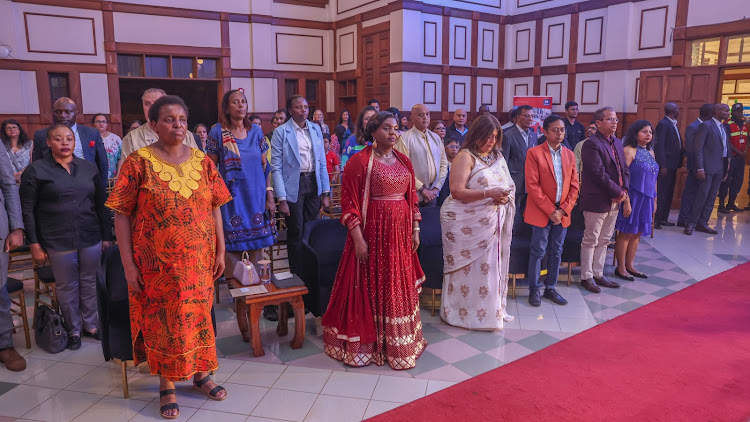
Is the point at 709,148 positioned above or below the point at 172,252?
above

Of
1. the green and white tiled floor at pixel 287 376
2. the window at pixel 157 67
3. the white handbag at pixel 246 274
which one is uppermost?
the window at pixel 157 67

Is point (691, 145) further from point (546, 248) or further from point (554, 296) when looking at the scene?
point (554, 296)

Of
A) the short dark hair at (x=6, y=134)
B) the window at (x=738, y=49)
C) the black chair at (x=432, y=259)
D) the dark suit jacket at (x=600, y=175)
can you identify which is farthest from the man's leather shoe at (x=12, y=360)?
the window at (x=738, y=49)

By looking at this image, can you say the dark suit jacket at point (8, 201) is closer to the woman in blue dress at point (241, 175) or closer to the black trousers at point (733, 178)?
the woman in blue dress at point (241, 175)

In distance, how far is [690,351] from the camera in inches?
136

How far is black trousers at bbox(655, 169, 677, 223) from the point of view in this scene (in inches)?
294

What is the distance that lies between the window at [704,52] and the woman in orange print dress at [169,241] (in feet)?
28.6

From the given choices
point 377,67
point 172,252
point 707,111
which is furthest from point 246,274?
point 377,67

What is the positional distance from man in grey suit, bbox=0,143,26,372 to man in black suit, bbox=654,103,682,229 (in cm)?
716

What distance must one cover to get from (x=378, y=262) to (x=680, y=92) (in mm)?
7625

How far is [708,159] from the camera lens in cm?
683

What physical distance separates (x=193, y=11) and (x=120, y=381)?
8674mm

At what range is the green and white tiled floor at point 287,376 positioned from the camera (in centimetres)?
278

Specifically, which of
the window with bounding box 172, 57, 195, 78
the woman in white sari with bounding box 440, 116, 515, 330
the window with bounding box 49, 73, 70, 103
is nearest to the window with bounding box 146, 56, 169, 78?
the window with bounding box 172, 57, 195, 78
